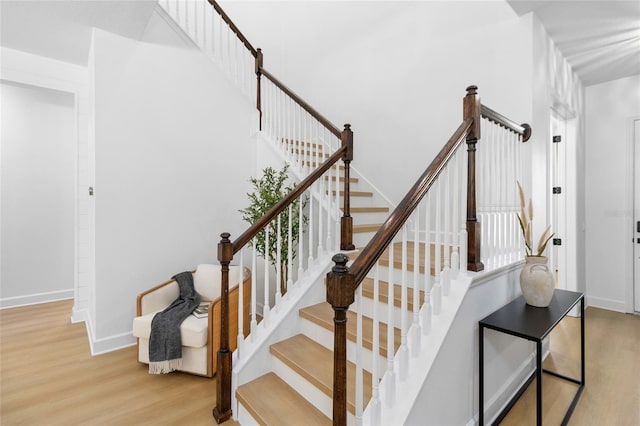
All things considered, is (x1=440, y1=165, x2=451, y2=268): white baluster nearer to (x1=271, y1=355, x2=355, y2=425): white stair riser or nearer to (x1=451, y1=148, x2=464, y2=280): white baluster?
(x1=451, y1=148, x2=464, y2=280): white baluster

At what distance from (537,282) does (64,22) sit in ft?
14.0

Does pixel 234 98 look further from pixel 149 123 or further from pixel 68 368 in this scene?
pixel 68 368

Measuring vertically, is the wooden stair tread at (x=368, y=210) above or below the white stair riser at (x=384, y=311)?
above

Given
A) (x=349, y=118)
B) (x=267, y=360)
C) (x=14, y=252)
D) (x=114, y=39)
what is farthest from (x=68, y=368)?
(x=349, y=118)

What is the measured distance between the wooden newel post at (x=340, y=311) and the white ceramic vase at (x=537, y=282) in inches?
63.5

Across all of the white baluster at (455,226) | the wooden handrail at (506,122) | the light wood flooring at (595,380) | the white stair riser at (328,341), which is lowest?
the light wood flooring at (595,380)

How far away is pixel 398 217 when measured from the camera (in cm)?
143

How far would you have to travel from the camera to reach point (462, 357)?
178 cm

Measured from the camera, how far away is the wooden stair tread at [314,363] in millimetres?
1675

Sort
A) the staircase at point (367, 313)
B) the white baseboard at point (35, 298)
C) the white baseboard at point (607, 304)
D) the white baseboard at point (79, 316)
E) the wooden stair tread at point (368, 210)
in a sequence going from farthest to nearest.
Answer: the white baseboard at point (35, 298), the white baseboard at point (607, 304), the white baseboard at point (79, 316), the wooden stair tread at point (368, 210), the staircase at point (367, 313)

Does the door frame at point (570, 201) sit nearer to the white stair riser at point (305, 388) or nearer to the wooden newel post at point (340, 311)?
the white stair riser at point (305, 388)

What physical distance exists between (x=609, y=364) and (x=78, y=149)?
5.54 metres

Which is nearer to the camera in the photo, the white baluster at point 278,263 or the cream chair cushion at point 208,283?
the white baluster at point 278,263

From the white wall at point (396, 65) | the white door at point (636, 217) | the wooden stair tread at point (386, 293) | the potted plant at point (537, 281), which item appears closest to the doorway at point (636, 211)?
the white door at point (636, 217)
